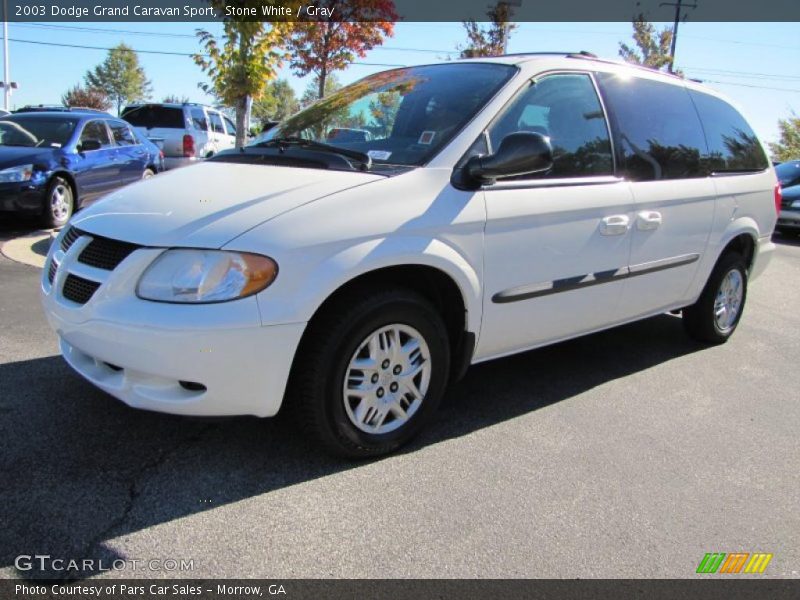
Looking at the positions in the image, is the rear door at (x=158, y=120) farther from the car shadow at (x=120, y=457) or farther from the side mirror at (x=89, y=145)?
the car shadow at (x=120, y=457)

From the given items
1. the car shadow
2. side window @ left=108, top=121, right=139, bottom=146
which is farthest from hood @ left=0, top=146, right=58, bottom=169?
the car shadow

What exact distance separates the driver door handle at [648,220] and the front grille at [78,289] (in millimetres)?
2862

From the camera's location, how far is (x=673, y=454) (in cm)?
334

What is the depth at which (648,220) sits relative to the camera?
12.9 ft

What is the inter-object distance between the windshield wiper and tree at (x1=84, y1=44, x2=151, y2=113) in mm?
71971

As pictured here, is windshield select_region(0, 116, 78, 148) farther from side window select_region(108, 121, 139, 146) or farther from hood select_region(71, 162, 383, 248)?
hood select_region(71, 162, 383, 248)

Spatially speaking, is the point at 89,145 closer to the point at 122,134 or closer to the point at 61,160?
the point at 61,160

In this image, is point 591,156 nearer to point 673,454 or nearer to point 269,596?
point 673,454

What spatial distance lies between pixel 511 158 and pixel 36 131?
796 centimetres

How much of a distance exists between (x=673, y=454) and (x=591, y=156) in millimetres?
1633

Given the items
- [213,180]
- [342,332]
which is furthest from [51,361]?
[342,332]

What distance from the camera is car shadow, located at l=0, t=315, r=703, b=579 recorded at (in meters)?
2.38

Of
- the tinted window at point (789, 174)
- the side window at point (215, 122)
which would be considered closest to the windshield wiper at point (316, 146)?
the side window at point (215, 122)

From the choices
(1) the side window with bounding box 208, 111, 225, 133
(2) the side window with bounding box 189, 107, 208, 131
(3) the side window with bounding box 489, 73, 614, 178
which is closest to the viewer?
(3) the side window with bounding box 489, 73, 614, 178
